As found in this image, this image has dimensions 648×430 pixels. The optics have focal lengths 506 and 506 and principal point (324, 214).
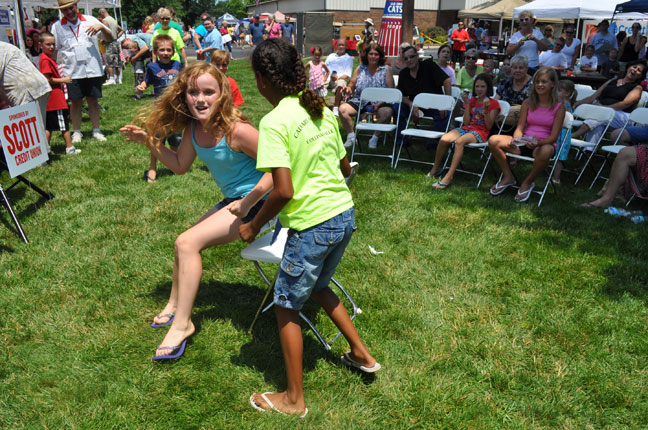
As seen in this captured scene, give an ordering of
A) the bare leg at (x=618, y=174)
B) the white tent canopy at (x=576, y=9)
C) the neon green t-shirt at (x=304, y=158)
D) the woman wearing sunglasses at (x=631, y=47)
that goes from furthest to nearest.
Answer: the white tent canopy at (x=576, y=9) < the woman wearing sunglasses at (x=631, y=47) < the bare leg at (x=618, y=174) < the neon green t-shirt at (x=304, y=158)

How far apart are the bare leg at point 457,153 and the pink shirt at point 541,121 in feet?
2.18

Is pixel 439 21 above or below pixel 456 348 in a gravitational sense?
above

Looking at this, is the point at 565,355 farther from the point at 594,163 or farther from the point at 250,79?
the point at 250,79

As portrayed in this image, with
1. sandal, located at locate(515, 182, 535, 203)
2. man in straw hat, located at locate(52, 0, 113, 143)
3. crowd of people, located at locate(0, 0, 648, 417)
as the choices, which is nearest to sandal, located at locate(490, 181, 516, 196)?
crowd of people, located at locate(0, 0, 648, 417)

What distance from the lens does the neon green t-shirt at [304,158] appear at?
7.38 feet

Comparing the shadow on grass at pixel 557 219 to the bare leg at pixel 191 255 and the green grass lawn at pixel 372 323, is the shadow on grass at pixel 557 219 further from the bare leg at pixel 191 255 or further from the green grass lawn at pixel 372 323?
the bare leg at pixel 191 255

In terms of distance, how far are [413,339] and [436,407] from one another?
60cm

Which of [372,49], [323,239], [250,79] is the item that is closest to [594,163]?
[372,49]

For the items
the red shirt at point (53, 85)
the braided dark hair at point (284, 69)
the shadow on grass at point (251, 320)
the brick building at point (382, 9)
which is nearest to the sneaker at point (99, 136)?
the red shirt at point (53, 85)

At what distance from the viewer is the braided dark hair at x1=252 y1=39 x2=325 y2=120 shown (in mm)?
2295

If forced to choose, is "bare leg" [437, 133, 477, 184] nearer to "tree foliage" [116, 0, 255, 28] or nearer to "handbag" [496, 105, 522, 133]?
"handbag" [496, 105, 522, 133]

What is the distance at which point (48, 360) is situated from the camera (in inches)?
120

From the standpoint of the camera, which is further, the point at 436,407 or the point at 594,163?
the point at 594,163

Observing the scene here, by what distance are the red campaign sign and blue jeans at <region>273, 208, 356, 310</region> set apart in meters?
3.49
